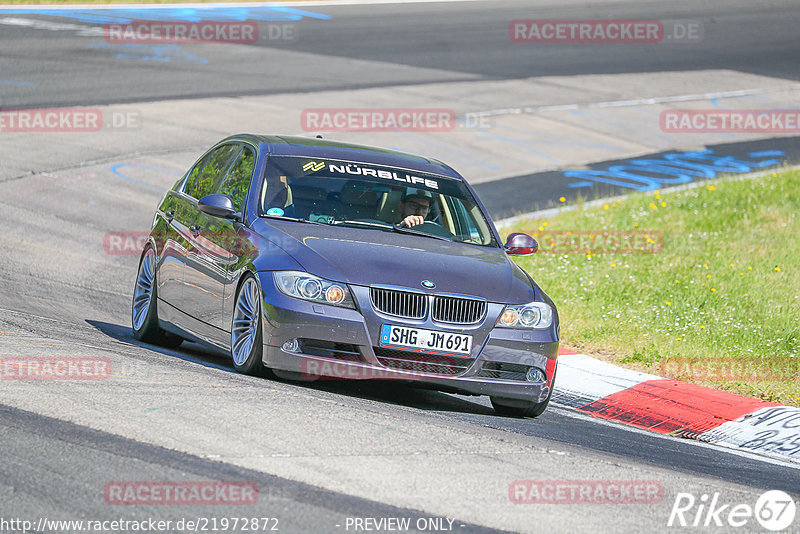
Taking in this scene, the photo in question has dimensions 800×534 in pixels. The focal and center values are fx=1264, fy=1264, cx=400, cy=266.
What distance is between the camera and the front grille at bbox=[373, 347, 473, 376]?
306 inches

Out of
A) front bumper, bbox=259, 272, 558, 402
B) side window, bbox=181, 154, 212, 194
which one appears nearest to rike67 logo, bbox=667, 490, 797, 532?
front bumper, bbox=259, 272, 558, 402

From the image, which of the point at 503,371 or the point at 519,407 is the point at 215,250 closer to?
the point at 503,371

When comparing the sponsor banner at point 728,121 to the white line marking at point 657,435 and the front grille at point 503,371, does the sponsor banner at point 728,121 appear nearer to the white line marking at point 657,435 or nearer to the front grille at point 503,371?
the white line marking at point 657,435

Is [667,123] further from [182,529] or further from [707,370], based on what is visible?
[182,529]

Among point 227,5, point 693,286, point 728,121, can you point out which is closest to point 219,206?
point 693,286

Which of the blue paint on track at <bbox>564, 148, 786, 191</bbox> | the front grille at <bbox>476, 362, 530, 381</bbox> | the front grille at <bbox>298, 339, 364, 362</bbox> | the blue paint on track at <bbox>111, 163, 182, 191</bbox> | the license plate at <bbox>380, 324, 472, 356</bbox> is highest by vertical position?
the license plate at <bbox>380, 324, 472, 356</bbox>

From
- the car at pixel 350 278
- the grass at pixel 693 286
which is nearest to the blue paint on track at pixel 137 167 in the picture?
the grass at pixel 693 286

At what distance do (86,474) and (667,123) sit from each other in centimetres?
2195

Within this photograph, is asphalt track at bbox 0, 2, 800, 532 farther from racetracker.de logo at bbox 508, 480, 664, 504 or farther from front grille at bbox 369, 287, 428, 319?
front grille at bbox 369, 287, 428, 319

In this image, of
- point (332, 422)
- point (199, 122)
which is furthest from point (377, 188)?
point (199, 122)

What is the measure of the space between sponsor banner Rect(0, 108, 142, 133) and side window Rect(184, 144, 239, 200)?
9.49 m

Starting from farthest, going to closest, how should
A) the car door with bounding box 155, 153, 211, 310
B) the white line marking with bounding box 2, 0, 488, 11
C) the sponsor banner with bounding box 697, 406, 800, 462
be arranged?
the white line marking with bounding box 2, 0, 488, 11 → the car door with bounding box 155, 153, 211, 310 → the sponsor banner with bounding box 697, 406, 800, 462

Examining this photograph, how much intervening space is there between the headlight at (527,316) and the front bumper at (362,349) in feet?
0.18

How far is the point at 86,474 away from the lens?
5363mm
